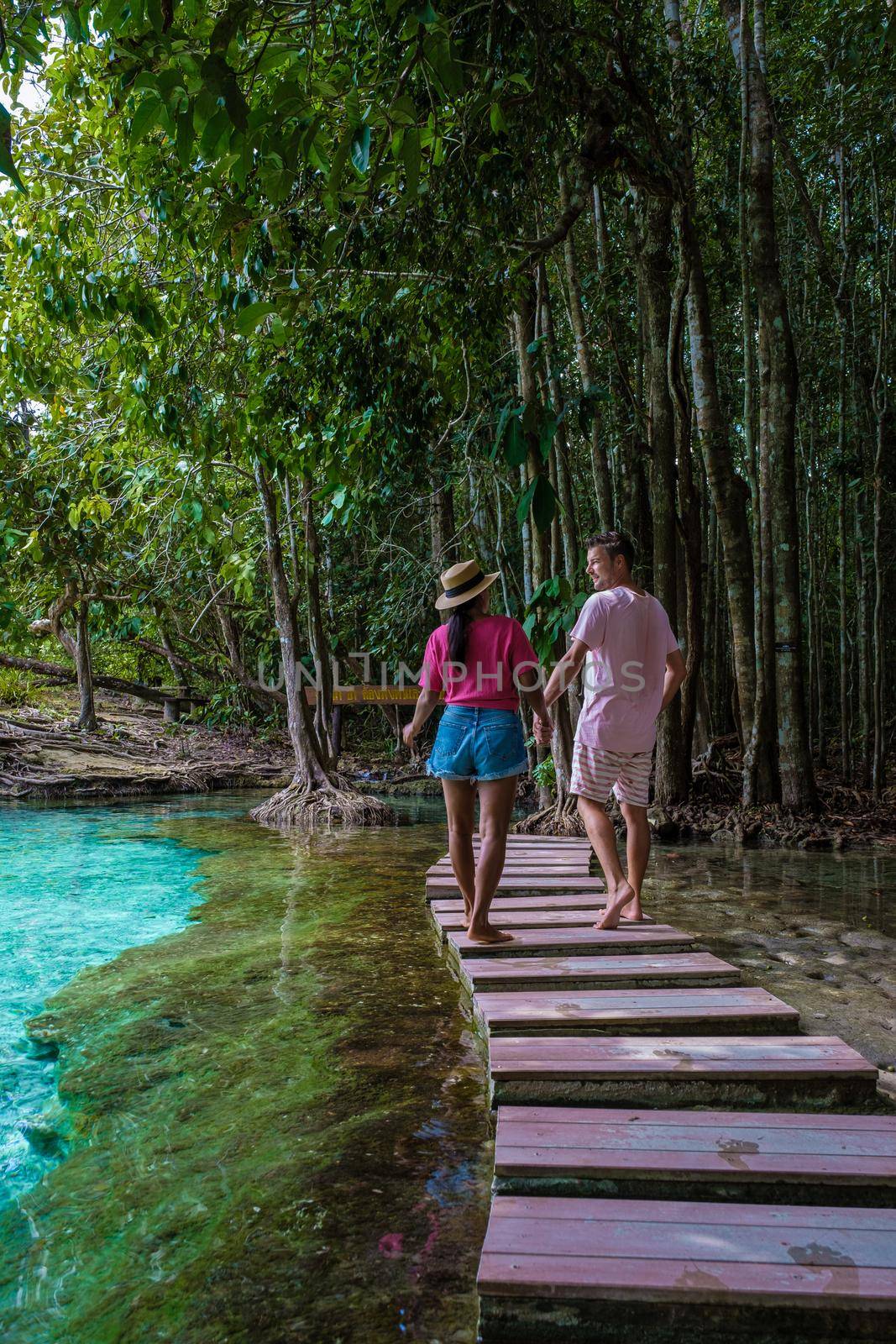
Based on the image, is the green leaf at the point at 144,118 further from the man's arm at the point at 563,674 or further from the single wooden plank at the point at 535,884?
the single wooden plank at the point at 535,884

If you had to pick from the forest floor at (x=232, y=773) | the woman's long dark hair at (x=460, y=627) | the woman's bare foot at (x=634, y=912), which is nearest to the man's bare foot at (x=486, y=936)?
the woman's bare foot at (x=634, y=912)

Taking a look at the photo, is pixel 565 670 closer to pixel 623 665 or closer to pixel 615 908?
pixel 623 665

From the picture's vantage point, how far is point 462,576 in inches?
149

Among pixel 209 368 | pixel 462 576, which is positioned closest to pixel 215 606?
pixel 209 368

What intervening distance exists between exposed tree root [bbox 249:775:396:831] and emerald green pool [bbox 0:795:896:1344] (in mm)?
3520

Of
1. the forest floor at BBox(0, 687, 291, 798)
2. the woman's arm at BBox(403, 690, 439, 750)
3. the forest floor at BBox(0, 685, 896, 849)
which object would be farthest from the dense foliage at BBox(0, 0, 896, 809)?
the forest floor at BBox(0, 687, 291, 798)

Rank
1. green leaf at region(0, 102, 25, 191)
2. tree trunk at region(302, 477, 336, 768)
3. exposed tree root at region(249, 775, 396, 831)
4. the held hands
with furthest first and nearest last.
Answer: tree trunk at region(302, 477, 336, 768) → exposed tree root at region(249, 775, 396, 831) → the held hands → green leaf at region(0, 102, 25, 191)

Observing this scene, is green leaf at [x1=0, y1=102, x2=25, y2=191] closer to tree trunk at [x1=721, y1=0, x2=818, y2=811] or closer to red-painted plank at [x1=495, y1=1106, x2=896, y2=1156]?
red-painted plank at [x1=495, y1=1106, x2=896, y2=1156]

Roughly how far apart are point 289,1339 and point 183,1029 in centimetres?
186

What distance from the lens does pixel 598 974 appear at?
3.48 metres

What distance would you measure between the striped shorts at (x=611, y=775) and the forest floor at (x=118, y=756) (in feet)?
31.5

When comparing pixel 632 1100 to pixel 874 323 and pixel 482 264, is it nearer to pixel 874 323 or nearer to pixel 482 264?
pixel 482 264

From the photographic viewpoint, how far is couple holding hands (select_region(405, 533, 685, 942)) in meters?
3.74

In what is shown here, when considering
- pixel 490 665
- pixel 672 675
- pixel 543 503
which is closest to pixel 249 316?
pixel 543 503
